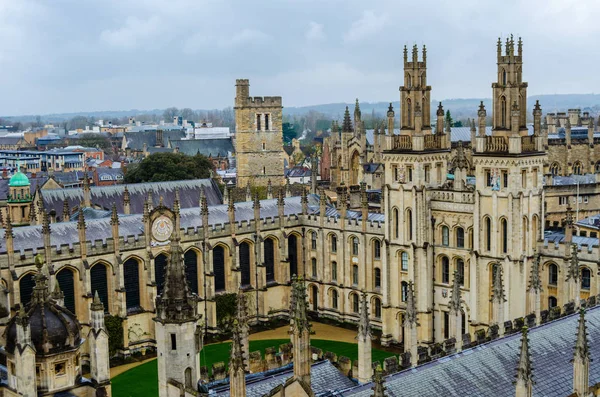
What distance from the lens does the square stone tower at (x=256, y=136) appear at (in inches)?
3204

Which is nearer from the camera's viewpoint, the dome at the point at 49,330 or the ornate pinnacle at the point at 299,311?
the ornate pinnacle at the point at 299,311

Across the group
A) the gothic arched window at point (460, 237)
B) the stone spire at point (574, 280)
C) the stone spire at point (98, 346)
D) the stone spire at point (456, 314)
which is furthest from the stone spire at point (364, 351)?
the gothic arched window at point (460, 237)

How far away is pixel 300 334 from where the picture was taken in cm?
1886

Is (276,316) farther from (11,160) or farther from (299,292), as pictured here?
(11,160)

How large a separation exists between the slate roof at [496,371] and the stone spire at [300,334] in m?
2.83

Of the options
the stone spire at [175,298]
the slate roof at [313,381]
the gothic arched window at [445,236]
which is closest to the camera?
the stone spire at [175,298]

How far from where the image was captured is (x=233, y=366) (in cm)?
1922

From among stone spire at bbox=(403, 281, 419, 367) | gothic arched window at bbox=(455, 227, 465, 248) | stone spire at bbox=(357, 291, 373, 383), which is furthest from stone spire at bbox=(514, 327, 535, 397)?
gothic arched window at bbox=(455, 227, 465, 248)

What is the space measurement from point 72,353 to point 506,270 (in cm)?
2477

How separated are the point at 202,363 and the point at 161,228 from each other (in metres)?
9.23

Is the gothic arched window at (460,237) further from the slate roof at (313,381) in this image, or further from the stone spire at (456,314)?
the slate roof at (313,381)

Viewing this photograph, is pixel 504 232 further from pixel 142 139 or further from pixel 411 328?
pixel 142 139

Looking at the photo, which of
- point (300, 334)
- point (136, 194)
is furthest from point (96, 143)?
point (300, 334)

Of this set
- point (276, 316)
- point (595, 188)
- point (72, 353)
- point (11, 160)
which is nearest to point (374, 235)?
point (276, 316)
